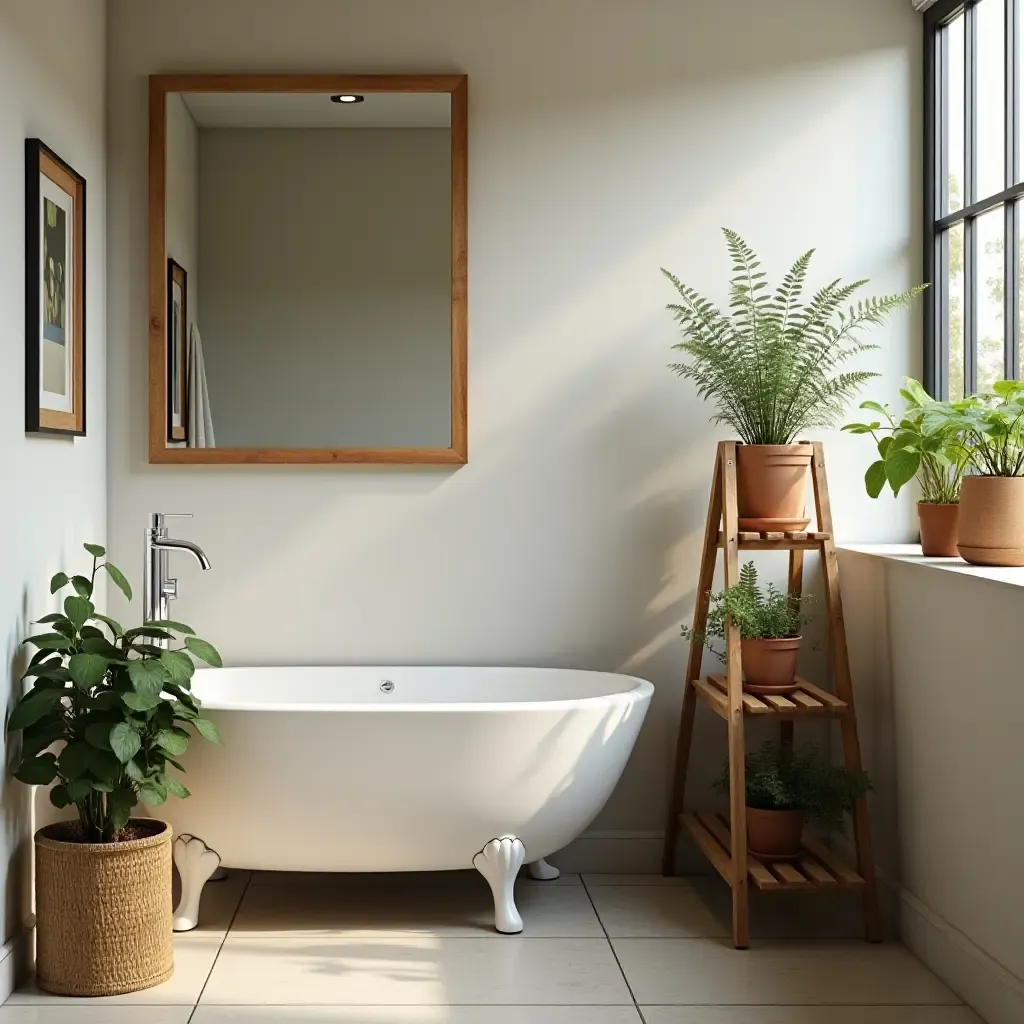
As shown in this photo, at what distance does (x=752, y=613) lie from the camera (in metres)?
3.10

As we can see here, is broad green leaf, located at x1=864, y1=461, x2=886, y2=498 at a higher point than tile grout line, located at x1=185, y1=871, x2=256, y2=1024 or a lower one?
higher

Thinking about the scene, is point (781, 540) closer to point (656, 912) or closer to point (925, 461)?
point (925, 461)

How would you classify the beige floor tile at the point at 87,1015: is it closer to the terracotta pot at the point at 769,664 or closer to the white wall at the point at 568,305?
the white wall at the point at 568,305

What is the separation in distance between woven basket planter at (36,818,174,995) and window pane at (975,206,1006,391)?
2351mm

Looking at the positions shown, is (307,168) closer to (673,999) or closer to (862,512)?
(862,512)

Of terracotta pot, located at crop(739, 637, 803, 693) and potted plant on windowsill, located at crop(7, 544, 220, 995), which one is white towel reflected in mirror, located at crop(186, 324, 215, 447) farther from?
terracotta pot, located at crop(739, 637, 803, 693)

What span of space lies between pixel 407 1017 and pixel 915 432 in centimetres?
173

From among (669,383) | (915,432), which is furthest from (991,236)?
(669,383)

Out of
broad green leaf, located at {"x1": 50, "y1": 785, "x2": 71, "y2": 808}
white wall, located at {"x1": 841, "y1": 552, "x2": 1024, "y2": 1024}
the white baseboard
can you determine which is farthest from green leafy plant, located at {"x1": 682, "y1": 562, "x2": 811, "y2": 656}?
broad green leaf, located at {"x1": 50, "y1": 785, "x2": 71, "y2": 808}

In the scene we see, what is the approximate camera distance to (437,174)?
3.46m

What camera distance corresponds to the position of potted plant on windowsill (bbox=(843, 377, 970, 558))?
9.35 ft

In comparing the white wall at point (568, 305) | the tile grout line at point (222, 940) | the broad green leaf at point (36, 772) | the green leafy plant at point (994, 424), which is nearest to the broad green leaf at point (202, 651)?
the broad green leaf at point (36, 772)

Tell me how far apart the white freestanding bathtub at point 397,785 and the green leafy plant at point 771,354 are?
798 millimetres

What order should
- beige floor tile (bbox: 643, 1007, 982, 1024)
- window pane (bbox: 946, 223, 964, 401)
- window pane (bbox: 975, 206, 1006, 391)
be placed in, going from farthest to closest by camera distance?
1. window pane (bbox: 946, 223, 964, 401)
2. window pane (bbox: 975, 206, 1006, 391)
3. beige floor tile (bbox: 643, 1007, 982, 1024)
